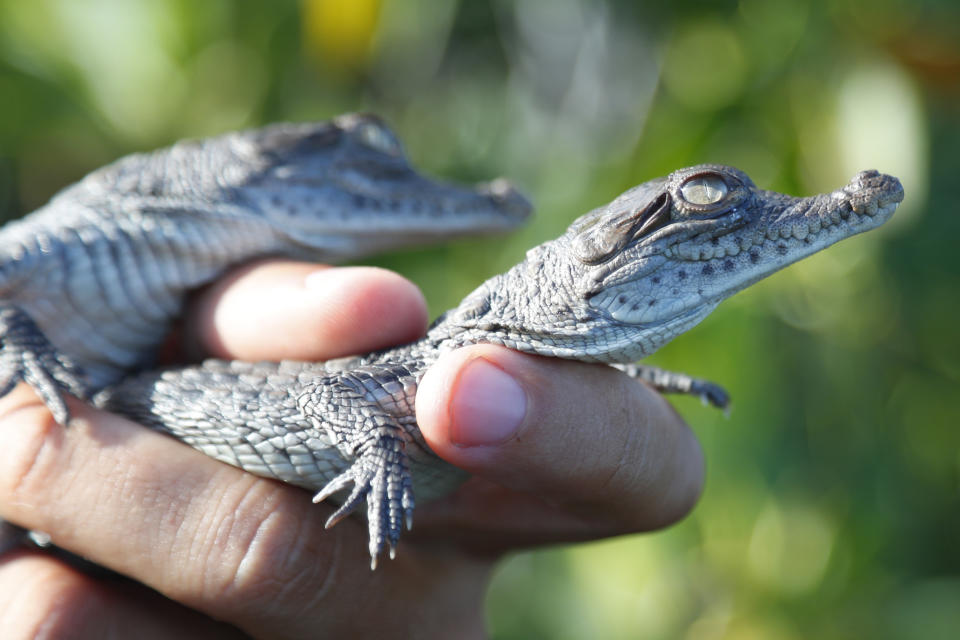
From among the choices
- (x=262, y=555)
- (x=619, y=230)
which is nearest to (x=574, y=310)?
(x=619, y=230)

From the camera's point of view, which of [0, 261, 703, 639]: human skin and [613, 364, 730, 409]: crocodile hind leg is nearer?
[0, 261, 703, 639]: human skin

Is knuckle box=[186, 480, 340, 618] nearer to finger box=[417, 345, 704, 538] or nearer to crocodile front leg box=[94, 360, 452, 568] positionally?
crocodile front leg box=[94, 360, 452, 568]

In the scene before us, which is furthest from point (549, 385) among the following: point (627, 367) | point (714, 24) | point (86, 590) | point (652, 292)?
point (714, 24)

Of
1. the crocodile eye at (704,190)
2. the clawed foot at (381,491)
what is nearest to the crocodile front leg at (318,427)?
the clawed foot at (381,491)

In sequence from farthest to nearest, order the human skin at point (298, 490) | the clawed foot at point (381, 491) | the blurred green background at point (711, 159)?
the blurred green background at point (711, 159)
the human skin at point (298, 490)
the clawed foot at point (381, 491)

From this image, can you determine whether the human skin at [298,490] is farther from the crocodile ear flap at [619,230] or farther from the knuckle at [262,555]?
the crocodile ear flap at [619,230]

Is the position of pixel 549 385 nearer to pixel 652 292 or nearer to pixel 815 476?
pixel 652 292

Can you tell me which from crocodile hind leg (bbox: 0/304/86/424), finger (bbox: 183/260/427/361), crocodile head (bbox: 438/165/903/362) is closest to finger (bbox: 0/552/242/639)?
crocodile hind leg (bbox: 0/304/86/424)

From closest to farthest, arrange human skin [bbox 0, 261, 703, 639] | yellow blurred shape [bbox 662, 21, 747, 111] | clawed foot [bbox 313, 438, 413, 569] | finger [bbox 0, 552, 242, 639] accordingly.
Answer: clawed foot [bbox 313, 438, 413, 569] < human skin [bbox 0, 261, 703, 639] < finger [bbox 0, 552, 242, 639] < yellow blurred shape [bbox 662, 21, 747, 111]
